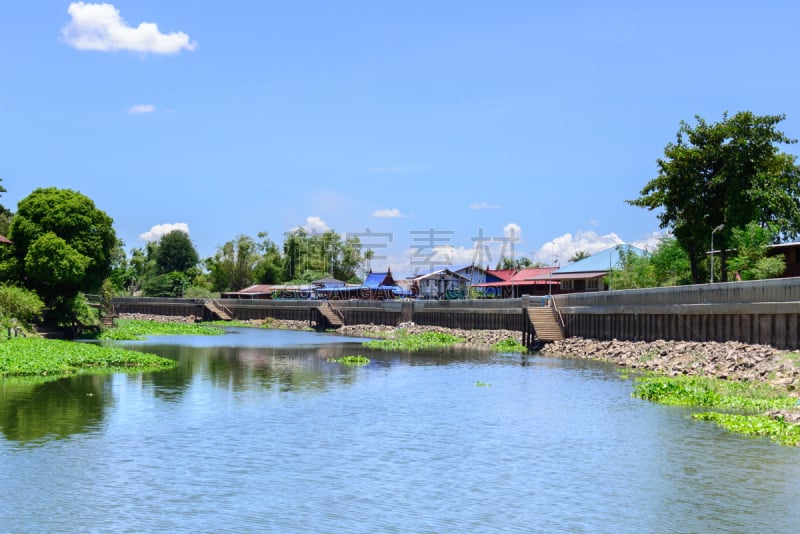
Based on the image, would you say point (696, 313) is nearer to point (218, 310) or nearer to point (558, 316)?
point (558, 316)

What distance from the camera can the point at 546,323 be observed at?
7125cm

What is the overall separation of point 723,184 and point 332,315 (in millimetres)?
62808

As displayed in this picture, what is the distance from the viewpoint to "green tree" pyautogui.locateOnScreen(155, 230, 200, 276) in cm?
19238

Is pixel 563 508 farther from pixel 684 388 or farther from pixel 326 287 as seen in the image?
pixel 326 287

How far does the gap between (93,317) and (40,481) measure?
58791 mm

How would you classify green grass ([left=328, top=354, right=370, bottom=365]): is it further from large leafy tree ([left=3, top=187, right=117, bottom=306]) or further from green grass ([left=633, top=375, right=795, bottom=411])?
large leafy tree ([left=3, top=187, right=117, bottom=306])

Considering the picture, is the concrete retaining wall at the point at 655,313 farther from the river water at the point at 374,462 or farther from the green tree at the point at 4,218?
the green tree at the point at 4,218

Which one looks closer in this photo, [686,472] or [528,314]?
[686,472]

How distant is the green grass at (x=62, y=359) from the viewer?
43.7 meters

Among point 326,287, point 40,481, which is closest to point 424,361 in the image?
point 40,481

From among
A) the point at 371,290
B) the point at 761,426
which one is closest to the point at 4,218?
the point at 371,290

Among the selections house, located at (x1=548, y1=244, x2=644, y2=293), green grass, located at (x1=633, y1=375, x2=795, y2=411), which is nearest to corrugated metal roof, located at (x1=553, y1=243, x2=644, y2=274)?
house, located at (x1=548, y1=244, x2=644, y2=293)

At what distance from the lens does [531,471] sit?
23.3 metres

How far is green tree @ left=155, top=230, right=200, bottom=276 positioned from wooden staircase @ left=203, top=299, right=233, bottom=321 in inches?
2235
